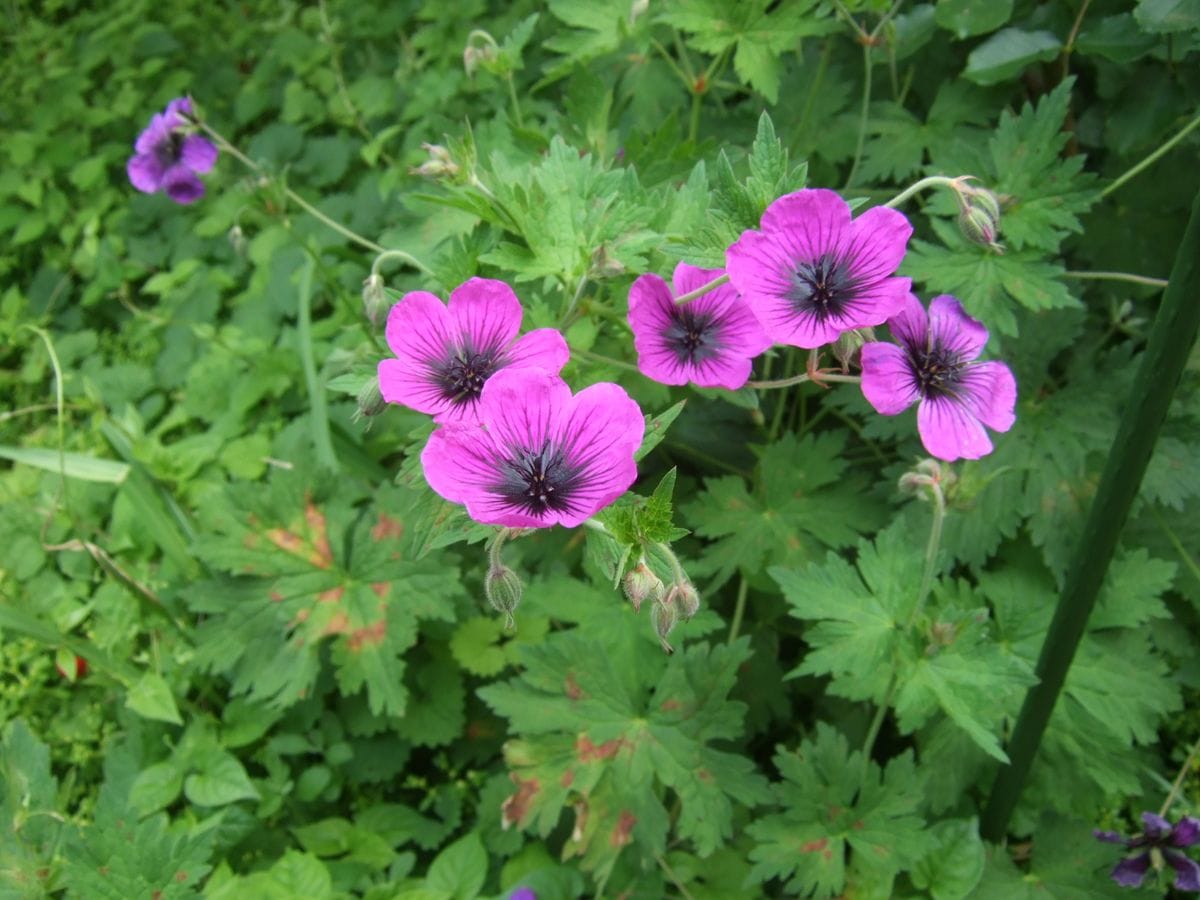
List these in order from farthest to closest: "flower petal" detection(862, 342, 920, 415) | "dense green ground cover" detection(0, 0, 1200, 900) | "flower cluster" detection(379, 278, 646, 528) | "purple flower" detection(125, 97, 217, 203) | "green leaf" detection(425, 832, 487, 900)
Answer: "purple flower" detection(125, 97, 217, 203)
"green leaf" detection(425, 832, 487, 900)
"dense green ground cover" detection(0, 0, 1200, 900)
"flower petal" detection(862, 342, 920, 415)
"flower cluster" detection(379, 278, 646, 528)

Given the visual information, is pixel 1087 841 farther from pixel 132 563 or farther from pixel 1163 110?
pixel 132 563

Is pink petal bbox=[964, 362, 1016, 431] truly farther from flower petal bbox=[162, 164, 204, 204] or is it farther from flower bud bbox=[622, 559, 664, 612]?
flower petal bbox=[162, 164, 204, 204]

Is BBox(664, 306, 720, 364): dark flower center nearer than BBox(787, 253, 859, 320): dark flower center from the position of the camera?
No

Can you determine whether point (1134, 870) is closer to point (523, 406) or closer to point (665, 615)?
point (665, 615)

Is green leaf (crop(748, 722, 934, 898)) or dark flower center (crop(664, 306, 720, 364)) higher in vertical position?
dark flower center (crop(664, 306, 720, 364))

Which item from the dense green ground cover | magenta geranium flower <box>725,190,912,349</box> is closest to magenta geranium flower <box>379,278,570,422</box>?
the dense green ground cover

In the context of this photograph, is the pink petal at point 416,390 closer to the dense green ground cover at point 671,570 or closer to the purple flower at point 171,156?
the dense green ground cover at point 671,570

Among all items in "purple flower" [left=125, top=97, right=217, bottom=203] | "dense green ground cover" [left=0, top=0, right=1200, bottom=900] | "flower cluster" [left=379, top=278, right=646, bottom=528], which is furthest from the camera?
"purple flower" [left=125, top=97, right=217, bottom=203]
